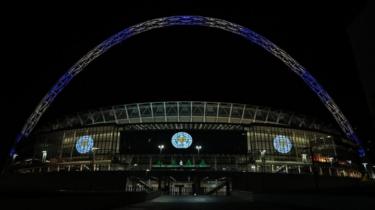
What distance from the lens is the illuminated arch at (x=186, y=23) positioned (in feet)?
231

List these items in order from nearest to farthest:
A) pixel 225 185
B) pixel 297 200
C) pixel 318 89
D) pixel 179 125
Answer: pixel 297 200
pixel 225 185
pixel 179 125
pixel 318 89

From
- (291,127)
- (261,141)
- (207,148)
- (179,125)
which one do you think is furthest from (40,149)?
(291,127)

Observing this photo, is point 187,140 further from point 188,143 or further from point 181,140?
point 181,140

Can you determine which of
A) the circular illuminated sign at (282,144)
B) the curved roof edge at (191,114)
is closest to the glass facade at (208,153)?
the circular illuminated sign at (282,144)

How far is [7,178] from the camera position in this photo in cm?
5938

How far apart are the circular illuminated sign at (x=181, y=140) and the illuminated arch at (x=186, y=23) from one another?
99.6ft

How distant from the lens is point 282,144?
7144 centimetres

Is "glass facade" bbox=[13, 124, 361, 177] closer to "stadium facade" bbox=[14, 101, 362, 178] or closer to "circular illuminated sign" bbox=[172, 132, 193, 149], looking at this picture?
"stadium facade" bbox=[14, 101, 362, 178]

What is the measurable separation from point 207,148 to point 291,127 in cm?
2673

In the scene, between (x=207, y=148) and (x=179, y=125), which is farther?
(x=179, y=125)

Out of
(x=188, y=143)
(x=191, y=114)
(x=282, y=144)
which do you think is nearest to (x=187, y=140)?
(x=188, y=143)

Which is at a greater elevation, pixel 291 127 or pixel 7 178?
pixel 291 127

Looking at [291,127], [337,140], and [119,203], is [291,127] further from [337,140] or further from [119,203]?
[119,203]

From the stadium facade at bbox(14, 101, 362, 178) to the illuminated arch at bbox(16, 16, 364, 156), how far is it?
5900mm
